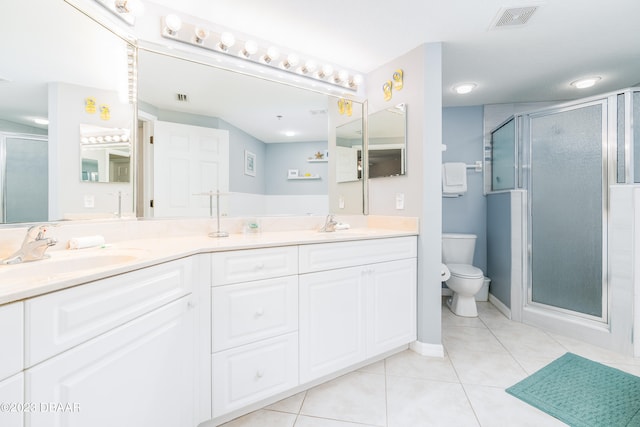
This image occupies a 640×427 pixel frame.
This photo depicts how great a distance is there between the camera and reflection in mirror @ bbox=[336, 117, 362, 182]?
229cm

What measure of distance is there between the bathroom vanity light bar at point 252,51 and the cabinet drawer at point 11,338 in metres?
1.62

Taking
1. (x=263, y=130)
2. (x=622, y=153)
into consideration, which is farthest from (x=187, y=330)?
(x=622, y=153)

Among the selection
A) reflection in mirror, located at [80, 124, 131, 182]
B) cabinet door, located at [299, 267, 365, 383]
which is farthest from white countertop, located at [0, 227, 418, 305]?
reflection in mirror, located at [80, 124, 131, 182]

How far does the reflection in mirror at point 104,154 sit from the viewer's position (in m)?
1.33

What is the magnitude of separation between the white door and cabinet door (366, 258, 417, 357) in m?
1.09

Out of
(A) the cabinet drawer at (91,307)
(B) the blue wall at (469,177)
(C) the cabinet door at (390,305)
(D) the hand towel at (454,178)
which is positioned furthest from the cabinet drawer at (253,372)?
(B) the blue wall at (469,177)

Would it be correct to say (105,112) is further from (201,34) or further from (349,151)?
(349,151)

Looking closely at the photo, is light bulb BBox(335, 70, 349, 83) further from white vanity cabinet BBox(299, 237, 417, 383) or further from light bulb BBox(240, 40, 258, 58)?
white vanity cabinet BBox(299, 237, 417, 383)

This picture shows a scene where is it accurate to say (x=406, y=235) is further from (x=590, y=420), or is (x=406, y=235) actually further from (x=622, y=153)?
(x=622, y=153)

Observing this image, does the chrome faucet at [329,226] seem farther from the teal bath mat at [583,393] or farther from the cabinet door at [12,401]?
the cabinet door at [12,401]

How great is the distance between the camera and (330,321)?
1.57m

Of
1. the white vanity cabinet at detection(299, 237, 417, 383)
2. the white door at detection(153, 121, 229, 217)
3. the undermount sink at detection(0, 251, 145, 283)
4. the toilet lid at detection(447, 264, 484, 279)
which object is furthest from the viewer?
the toilet lid at detection(447, 264, 484, 279)

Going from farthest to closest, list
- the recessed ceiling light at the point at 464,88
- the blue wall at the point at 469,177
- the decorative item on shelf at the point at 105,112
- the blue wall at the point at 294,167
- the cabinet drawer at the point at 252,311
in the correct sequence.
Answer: the blue wall at the point at 469,177 < the recessed ceiling light at the point at 464,88 < the blue wall at the point at 294,167 < the decorative item on shelf at the point at 105,112 < the cabinet drawer at the point at 252,311

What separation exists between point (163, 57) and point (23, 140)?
0.82 m
